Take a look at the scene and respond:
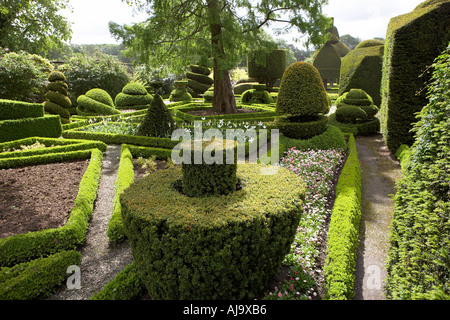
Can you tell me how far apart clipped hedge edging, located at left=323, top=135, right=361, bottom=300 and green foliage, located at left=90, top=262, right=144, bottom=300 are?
254cm

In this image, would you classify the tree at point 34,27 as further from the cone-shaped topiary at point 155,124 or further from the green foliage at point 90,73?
the cone-shaped topiary at point 155,124

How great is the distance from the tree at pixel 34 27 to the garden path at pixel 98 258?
1842 cm

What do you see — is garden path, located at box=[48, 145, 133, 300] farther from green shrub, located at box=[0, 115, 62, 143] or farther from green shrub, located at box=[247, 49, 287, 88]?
green shrub, located at box=[247, 49, 287, 88]

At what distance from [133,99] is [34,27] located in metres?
8.35

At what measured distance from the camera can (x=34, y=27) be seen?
19.6 metres

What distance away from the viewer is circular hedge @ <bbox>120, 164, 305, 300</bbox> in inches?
124

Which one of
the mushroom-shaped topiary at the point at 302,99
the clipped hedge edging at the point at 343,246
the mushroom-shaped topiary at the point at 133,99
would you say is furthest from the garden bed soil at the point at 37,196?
the mushroom-shaped topiary at the point at 133,99

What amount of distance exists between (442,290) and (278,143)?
23.5 feet

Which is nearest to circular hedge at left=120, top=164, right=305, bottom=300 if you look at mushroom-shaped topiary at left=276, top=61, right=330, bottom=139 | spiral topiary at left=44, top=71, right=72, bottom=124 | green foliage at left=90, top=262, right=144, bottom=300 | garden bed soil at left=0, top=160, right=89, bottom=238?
green foliage at left=90, top=262, right=144, bottom=300

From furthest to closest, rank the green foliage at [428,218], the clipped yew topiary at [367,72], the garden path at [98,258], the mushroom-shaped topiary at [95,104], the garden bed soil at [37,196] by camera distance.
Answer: the mushroom-shaped topiary at [95,104]
the clipped yew topiary at [367,72]
the garden bed soil at [37,196]
the garden path at [98,258]
the green foliage at [428,218]

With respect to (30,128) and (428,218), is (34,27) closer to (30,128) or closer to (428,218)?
(30,128)

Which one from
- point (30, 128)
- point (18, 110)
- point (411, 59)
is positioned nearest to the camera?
point (411, 59)

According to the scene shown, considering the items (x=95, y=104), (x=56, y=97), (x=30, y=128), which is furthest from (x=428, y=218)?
(x=95, y=104)

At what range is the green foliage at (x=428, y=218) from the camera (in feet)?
8.56
